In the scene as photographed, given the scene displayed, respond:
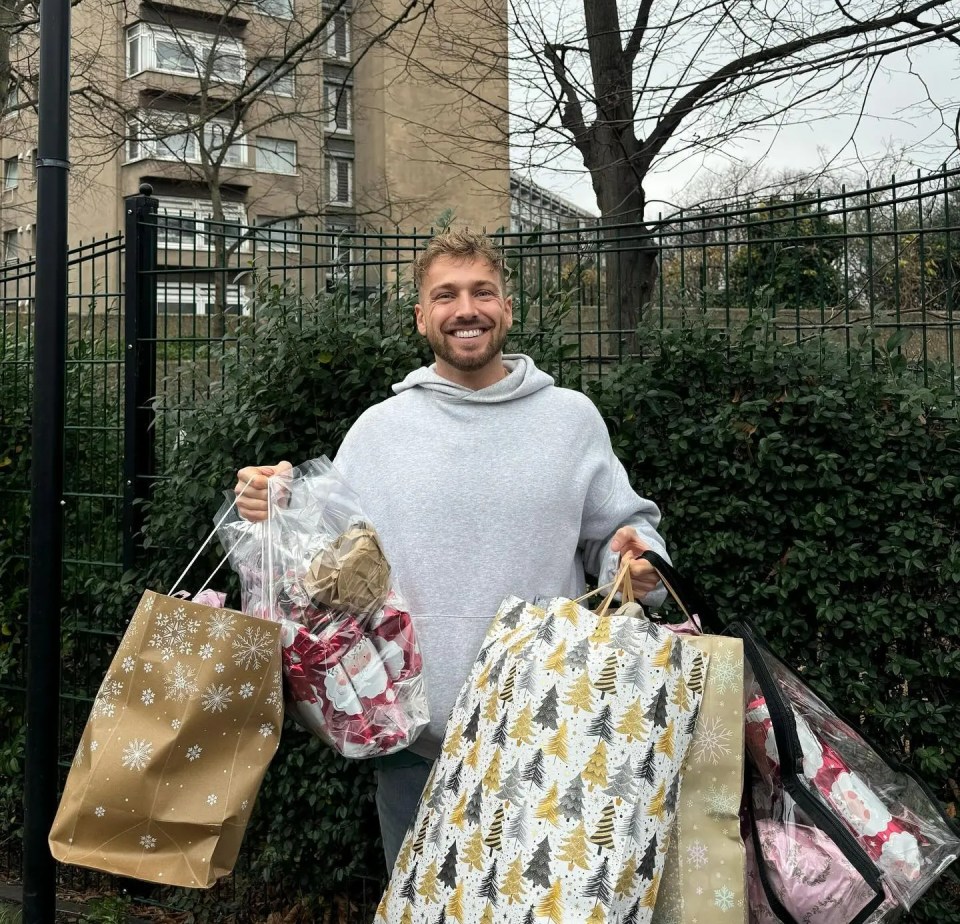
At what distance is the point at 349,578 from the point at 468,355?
59 centimetres

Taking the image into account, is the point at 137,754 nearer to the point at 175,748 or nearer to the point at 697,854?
the point at 175,748

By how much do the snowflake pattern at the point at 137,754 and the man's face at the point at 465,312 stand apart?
105 cm

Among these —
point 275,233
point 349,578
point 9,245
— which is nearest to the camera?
point 349,578

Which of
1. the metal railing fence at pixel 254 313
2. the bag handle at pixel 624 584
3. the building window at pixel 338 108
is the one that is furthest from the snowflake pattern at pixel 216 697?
the building window at pixel 338 108

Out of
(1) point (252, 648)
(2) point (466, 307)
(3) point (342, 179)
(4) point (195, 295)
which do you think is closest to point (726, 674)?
(1) point (252, 648)

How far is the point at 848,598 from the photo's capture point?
3.20 meters

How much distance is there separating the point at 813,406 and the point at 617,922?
2023mm

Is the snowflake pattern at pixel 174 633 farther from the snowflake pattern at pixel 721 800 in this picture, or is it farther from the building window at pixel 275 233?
the building window at pixel 275 233

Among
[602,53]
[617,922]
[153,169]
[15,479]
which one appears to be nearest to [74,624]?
[15,479]

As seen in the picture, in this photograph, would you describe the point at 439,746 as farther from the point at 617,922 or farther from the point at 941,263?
the point at 941,263

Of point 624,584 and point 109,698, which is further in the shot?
point 624,584

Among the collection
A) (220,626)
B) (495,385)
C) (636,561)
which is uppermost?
(495,385)

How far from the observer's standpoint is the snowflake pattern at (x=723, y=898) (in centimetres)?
174

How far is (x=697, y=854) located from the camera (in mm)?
1770
